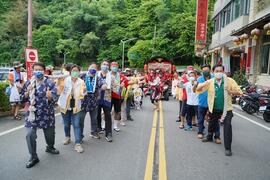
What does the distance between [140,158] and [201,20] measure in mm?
26810

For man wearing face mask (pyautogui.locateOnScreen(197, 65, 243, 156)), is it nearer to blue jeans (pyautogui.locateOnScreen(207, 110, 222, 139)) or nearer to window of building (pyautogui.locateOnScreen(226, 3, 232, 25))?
blue jeans (pyautogui.locateOnScreen(207, 110, 222, 139))

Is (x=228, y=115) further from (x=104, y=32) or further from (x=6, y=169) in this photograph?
(x=104, y=32)

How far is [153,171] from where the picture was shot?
16.6ft

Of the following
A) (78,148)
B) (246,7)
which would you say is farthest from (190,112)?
(246,7)

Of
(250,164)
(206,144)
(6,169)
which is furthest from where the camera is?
(206,144)

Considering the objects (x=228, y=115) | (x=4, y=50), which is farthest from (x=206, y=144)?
(x=4, y=50)

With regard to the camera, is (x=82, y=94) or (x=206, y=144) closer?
(x=82, y=94)

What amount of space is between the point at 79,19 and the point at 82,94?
52812mm

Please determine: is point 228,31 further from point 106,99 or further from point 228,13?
point 106,99

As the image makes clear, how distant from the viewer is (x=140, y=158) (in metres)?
5.77

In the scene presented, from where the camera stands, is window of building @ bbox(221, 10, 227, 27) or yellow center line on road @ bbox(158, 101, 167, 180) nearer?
yellow center line on road @ bbox(158, 101, 167, 180)

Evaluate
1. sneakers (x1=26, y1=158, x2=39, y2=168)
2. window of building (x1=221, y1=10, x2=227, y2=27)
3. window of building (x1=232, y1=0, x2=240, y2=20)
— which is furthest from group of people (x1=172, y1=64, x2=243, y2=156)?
window of building (x1=221, y1=10, x2=227, y2=27)

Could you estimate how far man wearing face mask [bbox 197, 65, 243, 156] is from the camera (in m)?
6.42

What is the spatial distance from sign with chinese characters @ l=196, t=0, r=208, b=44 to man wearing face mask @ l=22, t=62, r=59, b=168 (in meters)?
26.8
